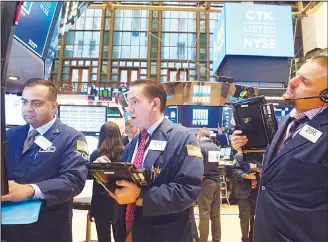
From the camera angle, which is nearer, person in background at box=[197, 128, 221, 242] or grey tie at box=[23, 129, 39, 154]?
grey tie at box=[23, 129, 39, 154]

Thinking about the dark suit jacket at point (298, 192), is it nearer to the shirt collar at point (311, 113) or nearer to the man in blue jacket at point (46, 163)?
the shirt collar at point (311, 113)

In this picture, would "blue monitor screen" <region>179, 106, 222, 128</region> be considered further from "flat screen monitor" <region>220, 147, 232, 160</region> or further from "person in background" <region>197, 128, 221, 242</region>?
"person in background" <region>197, 128, 221, 242</region>

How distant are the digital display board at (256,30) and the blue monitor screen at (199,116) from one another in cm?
171

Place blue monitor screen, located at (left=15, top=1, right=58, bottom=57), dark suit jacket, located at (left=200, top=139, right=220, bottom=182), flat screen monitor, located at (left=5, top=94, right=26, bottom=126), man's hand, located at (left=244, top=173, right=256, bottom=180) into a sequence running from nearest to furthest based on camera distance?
blue monitor screen, located at (left=15, top=1, right=58, bottom=57) < flat screen monitor, located at (left=5, top=94, right=26, bottom=126) < man's hand, located at (left=244, top=173, right=256, bottom=180) < dark suit jacket, located at (left=200, top=139, right=220, bottom=182)

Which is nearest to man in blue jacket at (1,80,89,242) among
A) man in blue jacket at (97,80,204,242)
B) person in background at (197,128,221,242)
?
man in blue jacket at (97,80,204,242)

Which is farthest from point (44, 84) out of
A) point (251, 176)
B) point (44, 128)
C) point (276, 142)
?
point (251, 176)

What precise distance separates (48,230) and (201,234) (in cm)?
305

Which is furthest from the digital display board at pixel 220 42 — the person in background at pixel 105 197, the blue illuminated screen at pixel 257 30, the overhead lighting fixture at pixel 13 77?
the overhead lighting fixture at pixel 13 77

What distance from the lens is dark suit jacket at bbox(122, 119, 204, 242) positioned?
142 centimetres

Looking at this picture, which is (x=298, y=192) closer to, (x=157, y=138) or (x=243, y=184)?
(x=157, y=138)

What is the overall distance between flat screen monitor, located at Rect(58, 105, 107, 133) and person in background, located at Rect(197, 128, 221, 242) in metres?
1.90

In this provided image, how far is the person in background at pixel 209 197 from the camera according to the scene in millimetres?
4242

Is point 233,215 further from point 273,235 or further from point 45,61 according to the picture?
point 273,235

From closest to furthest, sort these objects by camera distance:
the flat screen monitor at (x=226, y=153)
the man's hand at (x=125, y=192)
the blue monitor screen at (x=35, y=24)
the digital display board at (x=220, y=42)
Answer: the man's hand at (x=125, y=192) → the blue monitor screen at (x=35, y=24) → the digital display board at (x=220, y=42) → the flat screen monitor at (x=226, y=153)
